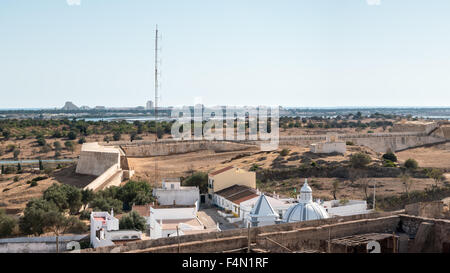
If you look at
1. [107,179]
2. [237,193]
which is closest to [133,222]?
[237,193]

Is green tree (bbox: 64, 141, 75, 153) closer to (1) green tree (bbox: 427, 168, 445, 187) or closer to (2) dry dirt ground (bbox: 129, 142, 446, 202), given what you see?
(2) dry dirt ground (bbox: 129, 142, 446, 202)

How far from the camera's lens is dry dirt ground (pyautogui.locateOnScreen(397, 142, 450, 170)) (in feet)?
150

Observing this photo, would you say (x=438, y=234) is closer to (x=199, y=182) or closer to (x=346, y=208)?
(x=346, y=208)

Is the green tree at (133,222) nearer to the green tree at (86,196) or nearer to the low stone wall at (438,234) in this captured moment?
the green tree at (86,196)

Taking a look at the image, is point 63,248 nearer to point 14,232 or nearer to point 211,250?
point 14,232

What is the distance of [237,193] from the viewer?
1118 inches

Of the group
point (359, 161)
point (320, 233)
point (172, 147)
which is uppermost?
point (320, 233)

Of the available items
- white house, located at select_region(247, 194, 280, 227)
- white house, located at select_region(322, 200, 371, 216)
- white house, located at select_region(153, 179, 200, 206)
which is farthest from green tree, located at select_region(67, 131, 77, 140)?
white house, located at select_region(247, 194, 280, 227)

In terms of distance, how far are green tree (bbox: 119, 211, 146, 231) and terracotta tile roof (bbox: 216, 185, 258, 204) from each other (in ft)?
17.3

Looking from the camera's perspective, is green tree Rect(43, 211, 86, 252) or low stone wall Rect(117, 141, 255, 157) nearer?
green tree Rect(43, 211, 86, 252)

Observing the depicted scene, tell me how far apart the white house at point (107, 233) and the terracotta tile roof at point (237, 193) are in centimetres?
730

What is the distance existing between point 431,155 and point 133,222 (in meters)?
38.9

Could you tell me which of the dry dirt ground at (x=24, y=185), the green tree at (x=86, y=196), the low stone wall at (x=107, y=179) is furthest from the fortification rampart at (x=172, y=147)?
the green tree at (x=86, y=196)
